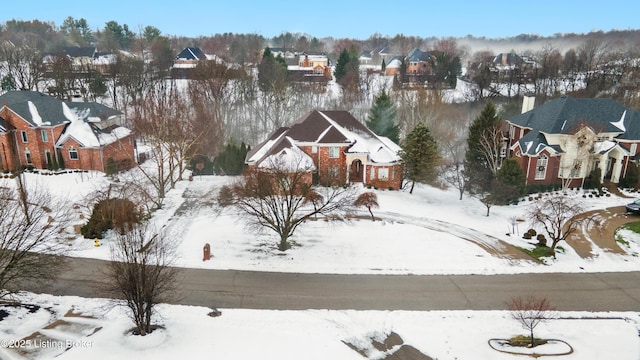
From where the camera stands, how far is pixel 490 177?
3812 centimetres

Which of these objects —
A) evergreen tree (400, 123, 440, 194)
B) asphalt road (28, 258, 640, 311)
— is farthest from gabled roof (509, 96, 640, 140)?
asphalt road (28, 258, 640, 311)

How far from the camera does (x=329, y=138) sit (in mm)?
37406

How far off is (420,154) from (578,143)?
41.3 feet

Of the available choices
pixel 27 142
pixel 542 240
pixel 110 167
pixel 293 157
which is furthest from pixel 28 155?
pixel 542 240

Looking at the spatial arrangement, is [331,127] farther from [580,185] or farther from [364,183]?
[580,185]

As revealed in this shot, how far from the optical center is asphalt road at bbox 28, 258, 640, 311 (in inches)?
791

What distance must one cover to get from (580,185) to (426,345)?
87.2 ft

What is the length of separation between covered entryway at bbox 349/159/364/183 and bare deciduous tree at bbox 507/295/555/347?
19.4 meters

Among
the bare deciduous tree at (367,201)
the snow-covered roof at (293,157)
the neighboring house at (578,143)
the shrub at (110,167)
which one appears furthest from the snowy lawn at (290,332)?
the shrub at (110,167)

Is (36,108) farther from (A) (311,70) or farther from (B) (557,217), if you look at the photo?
(A) (311,70)

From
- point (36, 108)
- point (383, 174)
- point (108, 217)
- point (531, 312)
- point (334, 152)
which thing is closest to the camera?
point (531, 312)

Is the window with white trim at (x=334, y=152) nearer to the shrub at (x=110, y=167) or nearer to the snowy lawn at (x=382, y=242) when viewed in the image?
the snowy lawn at (x=382, y=242)

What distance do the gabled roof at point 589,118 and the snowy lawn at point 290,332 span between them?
20885 millimetres

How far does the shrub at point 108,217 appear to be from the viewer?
26.1 meters
